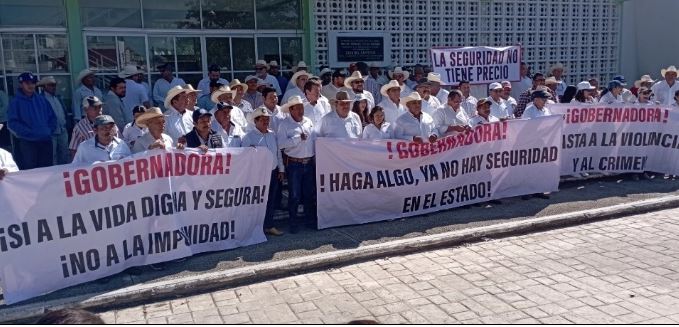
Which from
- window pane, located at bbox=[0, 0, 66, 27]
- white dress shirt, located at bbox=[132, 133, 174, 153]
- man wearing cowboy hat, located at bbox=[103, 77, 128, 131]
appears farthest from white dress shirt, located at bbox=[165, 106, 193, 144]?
window pane, located at bbox=[0, 0, 66, 27]

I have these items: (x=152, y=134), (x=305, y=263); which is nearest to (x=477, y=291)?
(x=305, y=263)

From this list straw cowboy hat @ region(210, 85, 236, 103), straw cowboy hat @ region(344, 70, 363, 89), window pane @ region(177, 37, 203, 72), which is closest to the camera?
straw cowboy hat @ region(210, 85, 236, 103)

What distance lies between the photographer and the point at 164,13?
10.9 meters

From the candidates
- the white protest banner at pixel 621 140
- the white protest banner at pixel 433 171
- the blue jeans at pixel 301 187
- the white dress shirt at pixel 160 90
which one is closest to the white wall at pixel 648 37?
the white protest banner at pixel 621 140

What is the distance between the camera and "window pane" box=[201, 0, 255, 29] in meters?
11.3

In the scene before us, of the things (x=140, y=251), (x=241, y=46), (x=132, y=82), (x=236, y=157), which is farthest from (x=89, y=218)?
(x=241, y=46)

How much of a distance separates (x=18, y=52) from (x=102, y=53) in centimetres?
131

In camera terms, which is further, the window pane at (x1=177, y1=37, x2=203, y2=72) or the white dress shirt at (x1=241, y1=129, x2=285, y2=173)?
the window pane at (x1=177, y1=37, x2=203, y2=72)

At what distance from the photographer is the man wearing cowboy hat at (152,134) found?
6.18 m

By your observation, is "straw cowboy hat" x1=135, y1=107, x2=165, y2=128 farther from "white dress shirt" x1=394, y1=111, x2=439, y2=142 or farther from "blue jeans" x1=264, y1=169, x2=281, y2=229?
"white dress shirt" x1=394, y1=111, x2=439, y2=142

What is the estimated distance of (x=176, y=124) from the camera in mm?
7203

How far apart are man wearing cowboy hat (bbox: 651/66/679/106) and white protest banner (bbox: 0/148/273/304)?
328 inches

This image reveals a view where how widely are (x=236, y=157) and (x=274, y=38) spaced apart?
5.86m

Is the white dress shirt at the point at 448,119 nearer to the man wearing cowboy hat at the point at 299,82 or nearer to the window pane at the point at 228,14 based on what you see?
the man wearing cowboy hat at the point at 299,82
